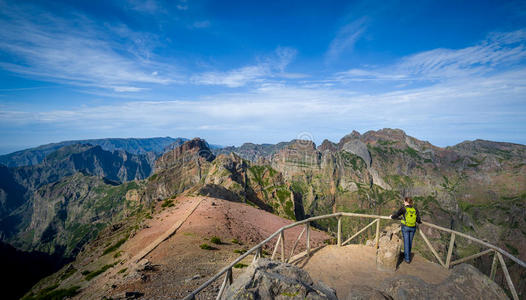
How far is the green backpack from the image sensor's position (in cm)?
1288

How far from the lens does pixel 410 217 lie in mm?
12914

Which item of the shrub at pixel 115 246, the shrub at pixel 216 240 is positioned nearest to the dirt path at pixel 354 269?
the shrub at pixel 216 240

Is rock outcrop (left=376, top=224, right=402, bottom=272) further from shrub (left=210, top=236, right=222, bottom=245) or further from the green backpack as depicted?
shrub (left=210, top=236, right=222, bottom=245)

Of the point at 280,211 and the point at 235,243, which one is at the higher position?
the point at 235,243

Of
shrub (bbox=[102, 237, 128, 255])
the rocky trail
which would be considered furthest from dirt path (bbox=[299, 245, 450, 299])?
shrub (bbox=[102, 237, 128, 255])

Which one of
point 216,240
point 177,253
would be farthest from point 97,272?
point 216,240

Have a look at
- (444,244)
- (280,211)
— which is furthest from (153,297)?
(444,244)

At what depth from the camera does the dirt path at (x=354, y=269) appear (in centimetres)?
1241

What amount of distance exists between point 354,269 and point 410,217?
4.34 meters

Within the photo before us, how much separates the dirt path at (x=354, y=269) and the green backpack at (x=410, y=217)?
2.66 metres

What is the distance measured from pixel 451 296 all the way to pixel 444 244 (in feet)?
718

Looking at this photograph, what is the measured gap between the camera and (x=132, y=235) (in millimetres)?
30078

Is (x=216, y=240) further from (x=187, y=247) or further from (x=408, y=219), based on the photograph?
(x=408, y=219)

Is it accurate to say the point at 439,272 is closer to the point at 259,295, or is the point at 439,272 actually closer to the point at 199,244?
the point at 259,295
